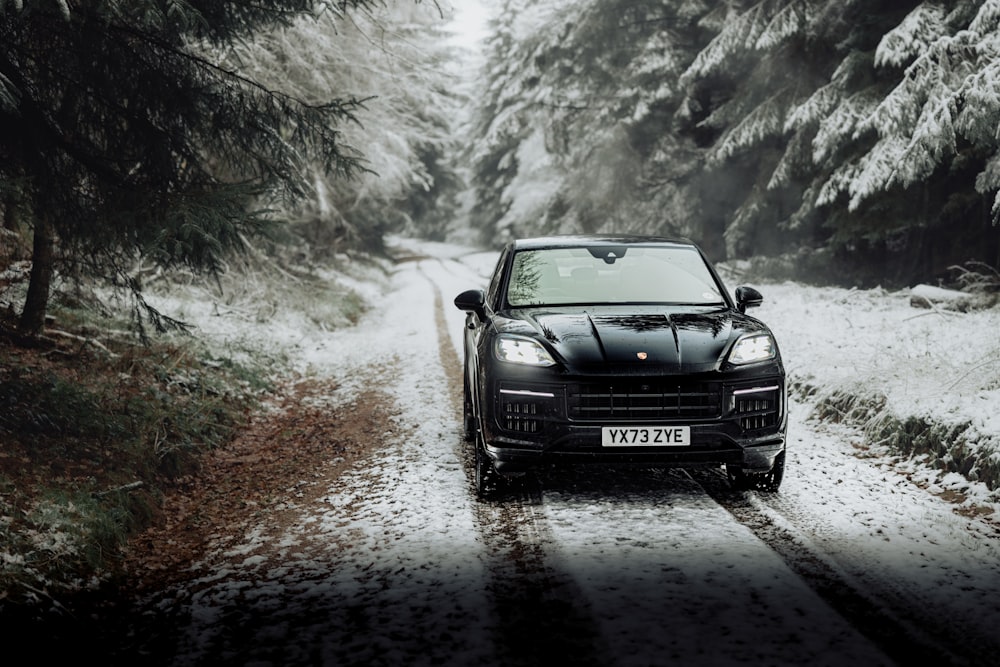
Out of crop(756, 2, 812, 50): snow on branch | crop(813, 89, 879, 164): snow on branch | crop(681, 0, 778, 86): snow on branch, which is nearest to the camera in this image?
crop(813, 89, 879, 164): snow on branch

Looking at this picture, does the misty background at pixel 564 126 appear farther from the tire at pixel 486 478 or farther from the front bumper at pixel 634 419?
the front bumper at pixel 634 419

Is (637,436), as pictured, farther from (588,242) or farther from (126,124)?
(126,124)

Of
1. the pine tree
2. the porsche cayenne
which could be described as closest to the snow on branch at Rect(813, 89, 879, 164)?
the porsche cayenne

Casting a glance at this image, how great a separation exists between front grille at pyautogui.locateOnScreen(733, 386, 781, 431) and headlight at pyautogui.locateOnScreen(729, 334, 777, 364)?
22 cm

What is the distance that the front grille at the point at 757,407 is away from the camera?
5.49m

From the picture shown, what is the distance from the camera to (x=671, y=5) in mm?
23109

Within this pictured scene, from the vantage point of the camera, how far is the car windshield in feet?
22.1

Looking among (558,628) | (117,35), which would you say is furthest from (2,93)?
(558,628)

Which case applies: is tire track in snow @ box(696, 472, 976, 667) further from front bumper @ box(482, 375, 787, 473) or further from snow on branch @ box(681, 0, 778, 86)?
snow on branch @ box(681, 0, 778, 86)

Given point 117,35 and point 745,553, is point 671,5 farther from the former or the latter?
point 745,553

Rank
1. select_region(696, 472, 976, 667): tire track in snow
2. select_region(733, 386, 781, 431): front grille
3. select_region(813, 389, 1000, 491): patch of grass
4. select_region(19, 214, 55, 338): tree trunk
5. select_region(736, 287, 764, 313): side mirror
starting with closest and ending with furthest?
1. select_region(696, 472, 976, 667): tire track in snow
2. select_region(733, 386, 781, 431): front grille
3. select_region(813, 389, 1000, 491): patch of grass
4. select_region(736, 287, 764, 313): side mirror
5. select_region(19, 214, 55, 338): tree trunk

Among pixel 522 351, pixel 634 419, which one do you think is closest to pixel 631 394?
pixel 634 419

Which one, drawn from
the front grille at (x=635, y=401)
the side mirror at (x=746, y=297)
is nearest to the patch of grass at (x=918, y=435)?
the side mirror at (x=746, y=297)

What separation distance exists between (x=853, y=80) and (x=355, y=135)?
9.49 m
